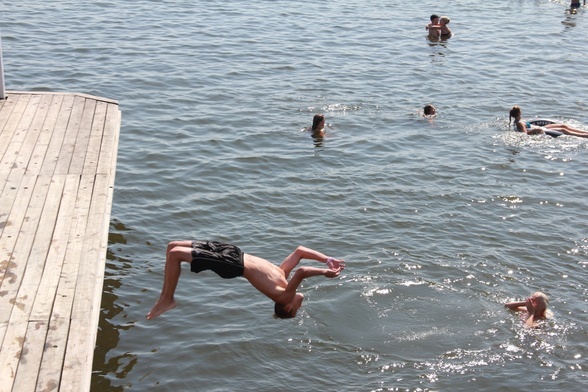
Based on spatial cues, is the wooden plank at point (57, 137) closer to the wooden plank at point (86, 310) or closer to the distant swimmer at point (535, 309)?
the wooden plank at point (86, 310)

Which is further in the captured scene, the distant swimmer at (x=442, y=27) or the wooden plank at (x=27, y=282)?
the distant swimmer at (x=442, y=27)

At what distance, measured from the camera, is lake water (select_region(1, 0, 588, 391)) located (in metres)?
11.8

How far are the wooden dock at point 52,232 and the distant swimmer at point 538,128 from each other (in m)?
9.19

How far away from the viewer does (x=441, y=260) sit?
46.4ft

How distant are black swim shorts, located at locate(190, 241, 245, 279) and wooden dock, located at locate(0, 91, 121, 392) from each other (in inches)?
42.3

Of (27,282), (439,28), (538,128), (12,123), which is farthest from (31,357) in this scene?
(439,28)

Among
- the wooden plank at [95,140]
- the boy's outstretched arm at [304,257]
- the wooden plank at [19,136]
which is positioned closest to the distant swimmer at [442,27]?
the wooden plank at [95,140]

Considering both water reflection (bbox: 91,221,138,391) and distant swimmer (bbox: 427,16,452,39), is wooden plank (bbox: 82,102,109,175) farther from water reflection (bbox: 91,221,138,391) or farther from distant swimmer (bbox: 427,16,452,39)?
distant swimmer (bbox: 427,16,452,39)

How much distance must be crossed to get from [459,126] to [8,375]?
551 inches

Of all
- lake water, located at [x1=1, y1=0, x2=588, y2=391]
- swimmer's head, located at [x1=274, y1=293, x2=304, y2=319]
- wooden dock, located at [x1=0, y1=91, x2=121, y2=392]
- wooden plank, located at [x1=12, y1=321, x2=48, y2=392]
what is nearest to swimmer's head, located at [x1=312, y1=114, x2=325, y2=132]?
lake water, located at [x1=1, y1=0, x2=588, y2=391]

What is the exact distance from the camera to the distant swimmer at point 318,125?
61.3 feet

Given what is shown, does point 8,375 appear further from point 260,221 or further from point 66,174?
point 260,221

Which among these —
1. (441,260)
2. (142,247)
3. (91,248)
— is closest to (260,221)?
(142,247)

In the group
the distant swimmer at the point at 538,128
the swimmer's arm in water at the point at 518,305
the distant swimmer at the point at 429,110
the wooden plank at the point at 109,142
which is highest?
the wooden plank at the point at 109,142
